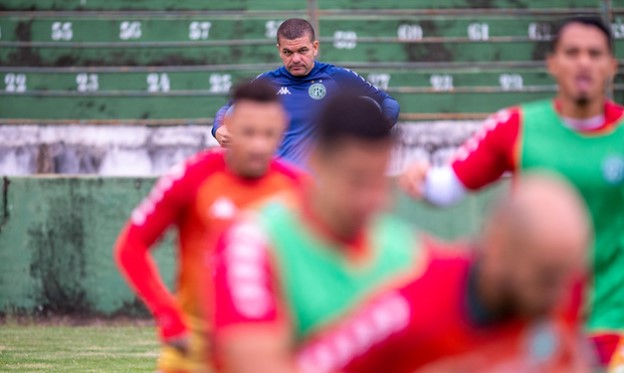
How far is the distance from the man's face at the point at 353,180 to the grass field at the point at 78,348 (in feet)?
27.0

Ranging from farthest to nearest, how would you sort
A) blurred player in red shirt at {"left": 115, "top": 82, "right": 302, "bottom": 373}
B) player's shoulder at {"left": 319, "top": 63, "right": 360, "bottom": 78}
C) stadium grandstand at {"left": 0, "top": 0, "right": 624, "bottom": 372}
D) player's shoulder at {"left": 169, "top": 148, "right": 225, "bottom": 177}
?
stadium grandstand at {"left": 0, "top": 0, "right": 624, "bottom": 372}
player's shoulder at {"left": 319, "top": 63, "right": 360, "bottom": 78}
player's shoulder at {"left": 169, "top": 148, "right": 225, "bottom": 177}
blurred player in red shirt at {"left": 115, "top": 82, "right": 302, "bottom": 373}

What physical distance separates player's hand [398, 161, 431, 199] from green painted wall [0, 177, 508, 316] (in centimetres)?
893

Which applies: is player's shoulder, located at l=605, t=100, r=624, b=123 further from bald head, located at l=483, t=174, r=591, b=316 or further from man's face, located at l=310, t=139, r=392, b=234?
bald head, located at l=483, t=174, r=591, b=316

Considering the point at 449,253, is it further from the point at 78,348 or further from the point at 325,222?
the point at 78,348

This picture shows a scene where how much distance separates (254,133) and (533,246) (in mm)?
3313

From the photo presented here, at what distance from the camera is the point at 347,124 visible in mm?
3633

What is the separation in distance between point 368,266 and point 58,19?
43.4 ft

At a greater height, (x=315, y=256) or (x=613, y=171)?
(x=315, y=256)

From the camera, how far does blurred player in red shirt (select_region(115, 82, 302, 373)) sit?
20.3ft

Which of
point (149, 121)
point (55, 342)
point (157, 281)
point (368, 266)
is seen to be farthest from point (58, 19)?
point (368, 266)

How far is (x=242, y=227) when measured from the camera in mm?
3719

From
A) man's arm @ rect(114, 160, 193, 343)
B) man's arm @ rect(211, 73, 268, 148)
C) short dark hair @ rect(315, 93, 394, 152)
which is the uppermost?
short dark hair @ rect(315, 93, 394, 152)

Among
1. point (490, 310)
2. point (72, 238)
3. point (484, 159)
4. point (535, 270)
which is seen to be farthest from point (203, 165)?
point (72, 238)

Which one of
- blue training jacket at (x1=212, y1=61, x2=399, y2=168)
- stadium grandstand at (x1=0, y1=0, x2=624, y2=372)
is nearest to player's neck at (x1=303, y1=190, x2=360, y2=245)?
blue training jacket at (x1=212, y1=61, x2=399, y2=168)
